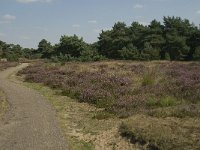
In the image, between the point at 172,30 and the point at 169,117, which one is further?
the point at 172,30

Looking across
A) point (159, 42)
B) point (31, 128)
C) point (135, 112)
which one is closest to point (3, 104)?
point (31, 128)

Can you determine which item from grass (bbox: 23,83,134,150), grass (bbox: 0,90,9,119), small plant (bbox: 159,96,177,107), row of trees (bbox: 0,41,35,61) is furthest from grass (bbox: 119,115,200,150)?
row of trees (bbox: 0,41,35,61)

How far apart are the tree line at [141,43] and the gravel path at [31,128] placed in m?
47.8

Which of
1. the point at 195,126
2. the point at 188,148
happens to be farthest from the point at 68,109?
the point at 188,148

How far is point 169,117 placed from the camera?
13.2m

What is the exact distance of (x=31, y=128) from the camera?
13.8 metres

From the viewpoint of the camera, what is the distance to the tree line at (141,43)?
70.2 meters

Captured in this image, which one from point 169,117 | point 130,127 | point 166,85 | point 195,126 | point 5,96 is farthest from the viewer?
point 5,96

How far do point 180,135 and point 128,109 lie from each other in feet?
17.6

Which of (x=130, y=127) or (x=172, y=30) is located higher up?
(x=172, y=30)

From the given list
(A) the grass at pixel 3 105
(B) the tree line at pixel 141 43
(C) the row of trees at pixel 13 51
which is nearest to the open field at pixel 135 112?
(A) the grass at pixel 3 105

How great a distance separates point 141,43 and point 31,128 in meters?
66.4

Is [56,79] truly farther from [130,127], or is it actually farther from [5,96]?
[130,127]

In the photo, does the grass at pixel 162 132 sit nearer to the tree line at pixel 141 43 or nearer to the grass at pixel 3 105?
the grass at pixel 3 105
